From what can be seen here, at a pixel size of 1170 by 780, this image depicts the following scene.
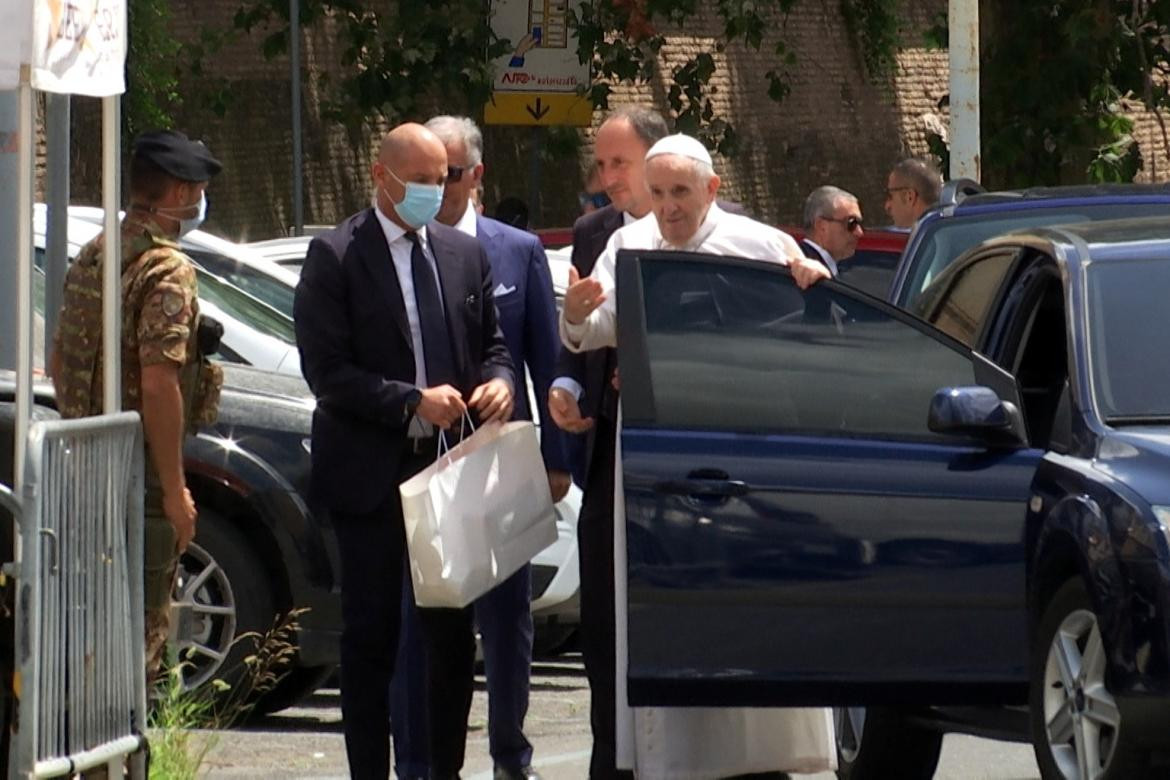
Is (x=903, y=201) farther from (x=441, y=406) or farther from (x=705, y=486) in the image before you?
(x=705, y=486)

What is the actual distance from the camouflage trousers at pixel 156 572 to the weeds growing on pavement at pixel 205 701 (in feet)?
0.69

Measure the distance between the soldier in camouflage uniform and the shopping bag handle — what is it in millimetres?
642

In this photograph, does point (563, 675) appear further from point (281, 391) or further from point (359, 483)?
point (359, 483)

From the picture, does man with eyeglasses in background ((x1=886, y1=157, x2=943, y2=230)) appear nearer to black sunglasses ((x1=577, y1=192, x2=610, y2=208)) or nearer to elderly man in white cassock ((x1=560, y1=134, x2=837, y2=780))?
black sunglasses ((x1=577, y1=192, x2=610, y2=208))

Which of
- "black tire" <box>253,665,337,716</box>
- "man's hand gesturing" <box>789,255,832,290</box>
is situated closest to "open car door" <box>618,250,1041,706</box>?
"man's hand gesturing" <box>789,255,832,290</box>

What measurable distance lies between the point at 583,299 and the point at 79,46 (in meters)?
1.60

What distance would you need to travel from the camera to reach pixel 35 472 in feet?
20.1

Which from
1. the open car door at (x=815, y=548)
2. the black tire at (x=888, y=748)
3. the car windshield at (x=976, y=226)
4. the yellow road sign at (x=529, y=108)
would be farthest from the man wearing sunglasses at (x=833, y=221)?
the yellow road sign at (x=529, y=108)

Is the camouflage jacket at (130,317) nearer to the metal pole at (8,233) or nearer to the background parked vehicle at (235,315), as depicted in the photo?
the metal pole at (8,233)

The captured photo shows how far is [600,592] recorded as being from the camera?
745 centimetres

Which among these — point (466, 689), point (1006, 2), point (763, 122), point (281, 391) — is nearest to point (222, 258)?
point (281, 391)

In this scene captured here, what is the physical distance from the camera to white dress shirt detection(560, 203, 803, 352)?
731cm

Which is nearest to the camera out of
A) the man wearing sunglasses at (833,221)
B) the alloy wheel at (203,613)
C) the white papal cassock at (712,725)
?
the white papal cassock at (712,725)

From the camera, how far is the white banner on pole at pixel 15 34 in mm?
5895
